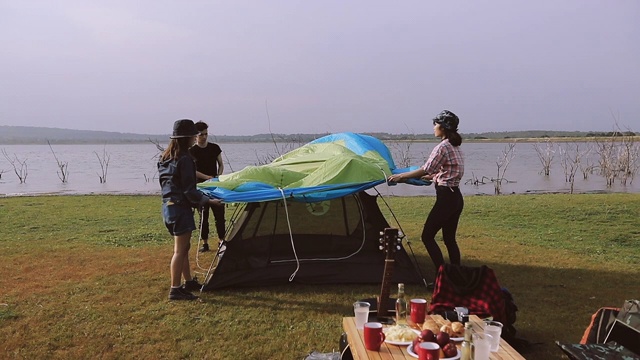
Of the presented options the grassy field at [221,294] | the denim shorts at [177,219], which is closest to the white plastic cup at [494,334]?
the grassy field at [221,294]

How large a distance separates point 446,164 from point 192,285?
2913mm

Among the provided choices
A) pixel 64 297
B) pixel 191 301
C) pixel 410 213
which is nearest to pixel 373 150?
pixel 191 301

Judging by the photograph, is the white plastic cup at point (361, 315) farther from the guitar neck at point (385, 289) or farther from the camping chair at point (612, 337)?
the camping chair at point (612, 337)

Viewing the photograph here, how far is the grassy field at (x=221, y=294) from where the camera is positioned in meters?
4.01

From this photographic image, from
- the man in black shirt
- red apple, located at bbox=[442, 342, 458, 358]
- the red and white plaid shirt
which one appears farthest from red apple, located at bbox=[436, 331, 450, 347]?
the man in black shirt

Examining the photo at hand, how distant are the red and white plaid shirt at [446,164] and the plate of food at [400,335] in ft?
7.38

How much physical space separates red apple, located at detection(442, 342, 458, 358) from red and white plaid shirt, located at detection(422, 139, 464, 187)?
2463mm

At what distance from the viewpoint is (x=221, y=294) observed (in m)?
5.20

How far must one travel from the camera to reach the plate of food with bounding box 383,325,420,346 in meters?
2.76

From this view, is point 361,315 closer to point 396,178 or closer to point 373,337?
point 373,337

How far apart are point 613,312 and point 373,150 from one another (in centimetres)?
353

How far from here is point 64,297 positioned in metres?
5.15

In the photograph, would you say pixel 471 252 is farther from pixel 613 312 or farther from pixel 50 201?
pixel 50 201

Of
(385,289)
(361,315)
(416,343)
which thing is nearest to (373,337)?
(416,343)
